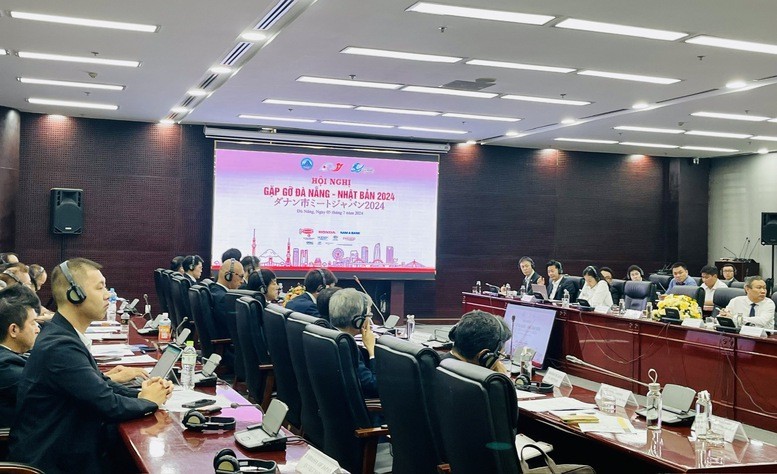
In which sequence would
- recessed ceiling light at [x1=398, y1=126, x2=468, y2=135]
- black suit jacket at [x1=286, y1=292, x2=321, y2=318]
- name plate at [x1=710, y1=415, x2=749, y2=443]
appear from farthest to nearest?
recessed ceiling light at [x1=398, y1=126, x2=468, y2=135] < black suit jacket at [x1=286, y1=292, x2=321, y2=318] < name plate at [x1=710, y1=415, x2=749, y2=443]

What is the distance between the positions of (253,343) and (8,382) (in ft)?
6.74

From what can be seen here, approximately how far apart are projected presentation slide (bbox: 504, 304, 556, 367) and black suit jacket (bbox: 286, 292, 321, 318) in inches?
121

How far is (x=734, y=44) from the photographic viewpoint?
23.3ft

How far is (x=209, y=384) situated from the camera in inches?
148

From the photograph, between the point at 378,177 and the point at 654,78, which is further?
the point at 378,177

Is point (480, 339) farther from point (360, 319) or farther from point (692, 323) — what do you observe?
point (692, 323)

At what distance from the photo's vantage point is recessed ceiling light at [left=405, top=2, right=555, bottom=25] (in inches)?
246

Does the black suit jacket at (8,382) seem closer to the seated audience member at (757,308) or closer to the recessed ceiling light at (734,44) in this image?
the recessed ceiling light at (734,44)

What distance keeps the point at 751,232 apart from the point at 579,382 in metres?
8.18

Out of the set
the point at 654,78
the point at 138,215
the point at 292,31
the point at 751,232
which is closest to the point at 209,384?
the point at 292,31

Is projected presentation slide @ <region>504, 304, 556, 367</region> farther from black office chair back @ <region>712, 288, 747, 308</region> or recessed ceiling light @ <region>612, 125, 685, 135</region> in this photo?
recessed ceiling light @ <region>612, 125, 685, 135</region>

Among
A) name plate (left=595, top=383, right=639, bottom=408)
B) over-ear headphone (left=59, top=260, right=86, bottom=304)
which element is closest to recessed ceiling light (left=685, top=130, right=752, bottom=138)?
name plate (left=595, top=383, right=639, bottom=408)

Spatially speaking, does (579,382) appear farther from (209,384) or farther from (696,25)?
(209,384)

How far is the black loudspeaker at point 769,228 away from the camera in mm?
13367
